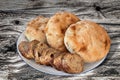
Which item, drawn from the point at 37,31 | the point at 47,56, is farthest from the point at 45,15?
the point at 47,56

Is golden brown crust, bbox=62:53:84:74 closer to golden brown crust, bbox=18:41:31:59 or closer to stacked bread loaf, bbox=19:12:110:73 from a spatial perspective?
stacked bread loaf, bbox=19:12:110:73

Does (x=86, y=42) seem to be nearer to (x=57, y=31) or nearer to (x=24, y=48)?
(x=57, y=31)

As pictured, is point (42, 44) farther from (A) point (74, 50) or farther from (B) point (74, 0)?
(B) point (74, 0)

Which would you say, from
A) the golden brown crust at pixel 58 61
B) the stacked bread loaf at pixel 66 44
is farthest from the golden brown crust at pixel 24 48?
the golden brown crust at pixel 58 61

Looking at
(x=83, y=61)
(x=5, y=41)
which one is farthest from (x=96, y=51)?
(x=5, y=41)

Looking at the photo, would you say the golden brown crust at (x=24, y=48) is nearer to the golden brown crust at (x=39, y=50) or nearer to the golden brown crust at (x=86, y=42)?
the golden brown crust at (x=39, y=50)

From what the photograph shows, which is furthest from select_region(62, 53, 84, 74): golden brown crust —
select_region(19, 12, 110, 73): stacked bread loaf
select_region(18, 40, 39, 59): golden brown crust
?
select_region(18, 40, 39, 59): golden brown crust

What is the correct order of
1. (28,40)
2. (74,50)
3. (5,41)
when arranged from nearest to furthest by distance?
(74,50)
(28,40)
(5,41)
